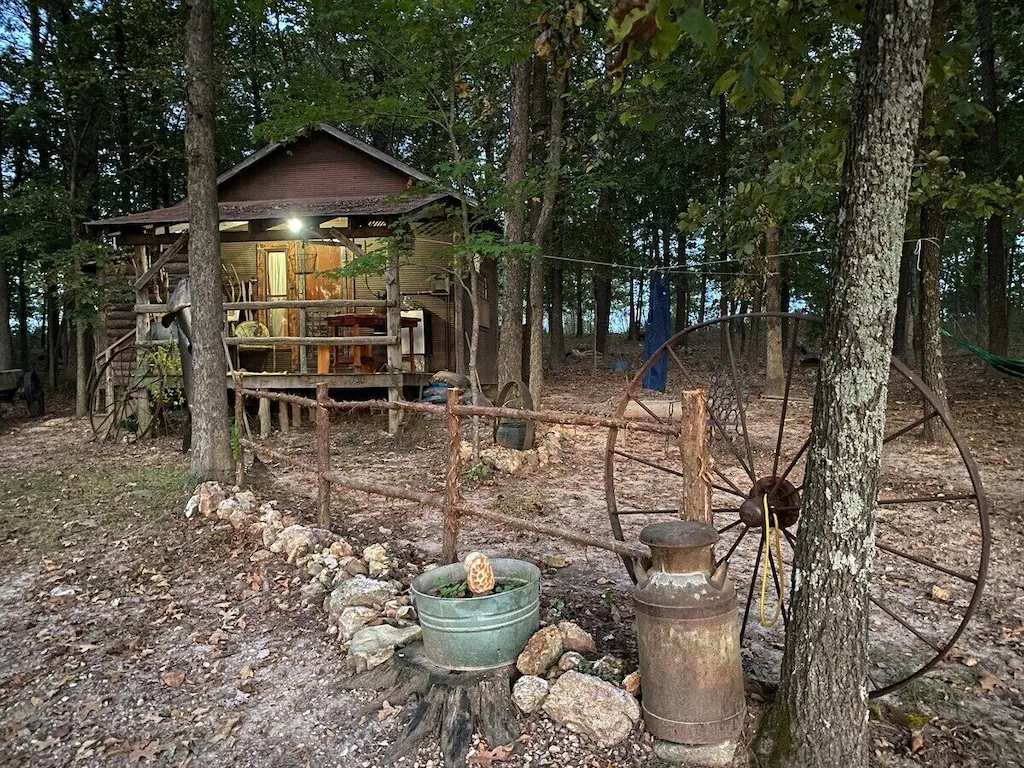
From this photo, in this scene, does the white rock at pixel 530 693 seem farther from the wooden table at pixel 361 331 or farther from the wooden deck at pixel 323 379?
the wooden table at pixel 361 331

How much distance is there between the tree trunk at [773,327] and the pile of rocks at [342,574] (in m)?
9.68

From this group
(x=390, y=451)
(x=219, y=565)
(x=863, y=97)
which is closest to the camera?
(x=863, y=97)

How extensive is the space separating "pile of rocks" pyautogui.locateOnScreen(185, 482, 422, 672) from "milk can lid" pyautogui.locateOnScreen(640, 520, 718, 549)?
4.96 feet

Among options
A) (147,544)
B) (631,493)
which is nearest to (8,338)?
(147,544)

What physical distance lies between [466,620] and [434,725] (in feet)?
1.49

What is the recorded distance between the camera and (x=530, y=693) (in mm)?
2867

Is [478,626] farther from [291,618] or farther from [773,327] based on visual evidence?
[773,327]

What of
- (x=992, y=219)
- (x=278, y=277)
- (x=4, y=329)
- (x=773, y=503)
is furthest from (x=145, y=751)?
(x=4, y=329)

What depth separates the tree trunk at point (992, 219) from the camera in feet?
36.6

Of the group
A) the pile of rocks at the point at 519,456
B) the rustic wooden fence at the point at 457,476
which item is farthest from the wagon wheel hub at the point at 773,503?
the pile of rocks at the point at 519,456

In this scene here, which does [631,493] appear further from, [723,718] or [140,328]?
[140,328]

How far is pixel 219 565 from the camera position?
4.97 metres

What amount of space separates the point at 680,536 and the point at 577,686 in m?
0.80

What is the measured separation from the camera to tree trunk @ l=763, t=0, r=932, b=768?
2268 millimetres
